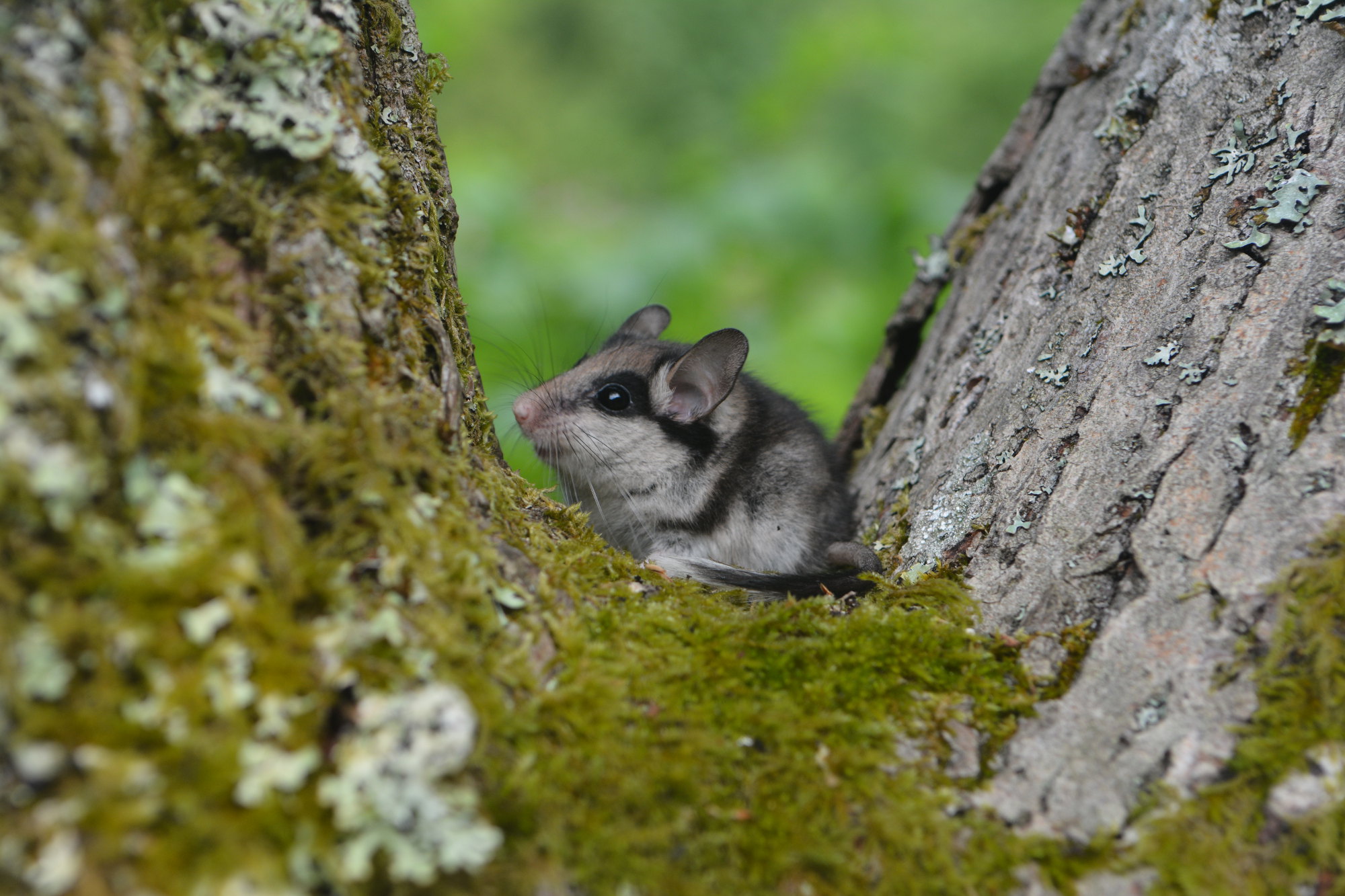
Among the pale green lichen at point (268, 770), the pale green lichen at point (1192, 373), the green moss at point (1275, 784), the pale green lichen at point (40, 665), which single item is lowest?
the pale green lichen at point (268, 770)

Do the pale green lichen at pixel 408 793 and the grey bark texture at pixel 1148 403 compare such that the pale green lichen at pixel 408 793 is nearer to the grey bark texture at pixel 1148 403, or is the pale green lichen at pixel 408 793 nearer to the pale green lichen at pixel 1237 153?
the grey bark texture at pixel 1148 403

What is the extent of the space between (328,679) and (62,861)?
1.30ft

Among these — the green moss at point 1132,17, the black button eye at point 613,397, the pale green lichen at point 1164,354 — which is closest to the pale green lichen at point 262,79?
the pale green lichen at point 1164,354

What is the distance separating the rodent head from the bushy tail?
1107 mm

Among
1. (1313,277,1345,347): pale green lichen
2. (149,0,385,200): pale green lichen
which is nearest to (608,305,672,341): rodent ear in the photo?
(149,0,385,200): pale green lichen

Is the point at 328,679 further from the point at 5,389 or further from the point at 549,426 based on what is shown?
the point at 549,426

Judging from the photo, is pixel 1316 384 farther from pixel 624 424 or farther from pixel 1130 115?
pixel 624 424

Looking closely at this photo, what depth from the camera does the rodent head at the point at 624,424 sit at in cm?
407

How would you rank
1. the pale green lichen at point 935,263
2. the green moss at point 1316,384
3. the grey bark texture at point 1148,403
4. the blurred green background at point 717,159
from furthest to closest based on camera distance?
1. the blurred green background at point 717,159
2. the pale green lichen at point 935,263
3. the green moss at point 1316,384
4. the grey bark texture at point 1148,403

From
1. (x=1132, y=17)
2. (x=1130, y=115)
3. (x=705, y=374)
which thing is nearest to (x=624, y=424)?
(x=705, y=374)

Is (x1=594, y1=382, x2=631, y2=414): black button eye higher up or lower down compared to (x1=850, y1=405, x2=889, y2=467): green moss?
lower down

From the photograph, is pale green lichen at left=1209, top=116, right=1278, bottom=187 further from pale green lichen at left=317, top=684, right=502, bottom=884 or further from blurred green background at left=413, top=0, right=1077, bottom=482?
blurred green background at left=413, top=0, right=1077, bottom=482

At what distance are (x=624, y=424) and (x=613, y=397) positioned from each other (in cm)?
13

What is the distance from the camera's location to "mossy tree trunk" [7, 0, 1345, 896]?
4.17ft
